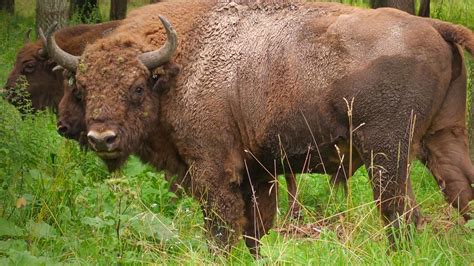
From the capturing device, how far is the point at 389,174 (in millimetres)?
6496

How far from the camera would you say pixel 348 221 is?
6.32 m

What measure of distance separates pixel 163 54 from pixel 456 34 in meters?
2.15

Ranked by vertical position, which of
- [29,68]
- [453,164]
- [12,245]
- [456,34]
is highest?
[456,34]

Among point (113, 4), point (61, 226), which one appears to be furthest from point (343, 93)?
point (113, 4)

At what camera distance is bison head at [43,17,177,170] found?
22.1ft

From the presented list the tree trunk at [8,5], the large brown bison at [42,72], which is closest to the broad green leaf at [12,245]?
the large brown bison at [42,72]

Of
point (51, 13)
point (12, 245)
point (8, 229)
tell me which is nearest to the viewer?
Answer: point (12, 245)

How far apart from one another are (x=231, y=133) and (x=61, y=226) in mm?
1476

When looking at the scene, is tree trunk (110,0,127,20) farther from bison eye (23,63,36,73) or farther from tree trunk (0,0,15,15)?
bison eye (23,63,36,73)

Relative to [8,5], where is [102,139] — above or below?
above

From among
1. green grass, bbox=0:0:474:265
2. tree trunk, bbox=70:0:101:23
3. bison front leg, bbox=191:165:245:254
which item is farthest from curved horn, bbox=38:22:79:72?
tree trunk, bbox=70:0:101:23

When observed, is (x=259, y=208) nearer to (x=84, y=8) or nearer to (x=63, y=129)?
(x=63, y=129)

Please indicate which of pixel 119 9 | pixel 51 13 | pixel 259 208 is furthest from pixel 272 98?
pixel 119 9

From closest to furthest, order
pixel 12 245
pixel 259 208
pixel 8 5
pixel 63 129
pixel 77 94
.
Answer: pixel 12 245 < pixel 77 94 < pixel 259 208 < pixel 63 129 < pixel 8 5
